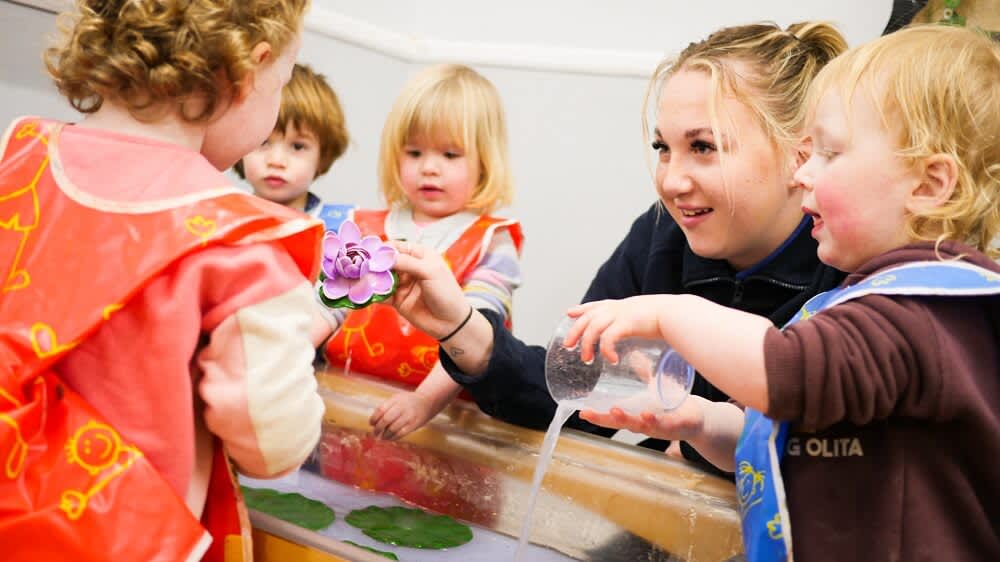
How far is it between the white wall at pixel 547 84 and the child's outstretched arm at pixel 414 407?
3.64 feet

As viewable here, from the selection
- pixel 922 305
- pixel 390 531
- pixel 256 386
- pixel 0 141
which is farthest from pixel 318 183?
pixel 922 305

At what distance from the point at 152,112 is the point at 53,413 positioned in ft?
0.91

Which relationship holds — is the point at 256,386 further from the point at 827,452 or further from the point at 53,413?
the point at 827,452

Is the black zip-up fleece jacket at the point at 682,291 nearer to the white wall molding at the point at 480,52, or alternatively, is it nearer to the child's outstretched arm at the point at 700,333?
the child's outstretched arm at the point at 700,333

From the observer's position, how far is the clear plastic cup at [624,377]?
3.20 ft

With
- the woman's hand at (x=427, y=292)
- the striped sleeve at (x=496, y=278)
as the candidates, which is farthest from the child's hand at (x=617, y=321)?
the striped sleeve at (x=496, y=278)

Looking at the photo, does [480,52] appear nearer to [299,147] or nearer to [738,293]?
[299,147]

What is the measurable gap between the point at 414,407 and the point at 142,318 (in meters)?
0.62

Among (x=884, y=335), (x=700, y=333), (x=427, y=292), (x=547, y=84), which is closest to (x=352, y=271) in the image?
(x=427, y=292)

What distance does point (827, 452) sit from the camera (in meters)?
0.80

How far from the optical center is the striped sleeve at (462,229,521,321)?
4.97 ft

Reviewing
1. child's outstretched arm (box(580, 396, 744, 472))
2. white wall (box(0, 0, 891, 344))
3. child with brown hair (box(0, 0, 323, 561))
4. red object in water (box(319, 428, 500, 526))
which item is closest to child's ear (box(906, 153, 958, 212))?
child's outstretched arm (box(580, 396, 744, 472))

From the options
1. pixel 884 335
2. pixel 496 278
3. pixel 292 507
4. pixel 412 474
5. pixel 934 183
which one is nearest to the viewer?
pixel 884 335

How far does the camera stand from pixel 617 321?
81cm
